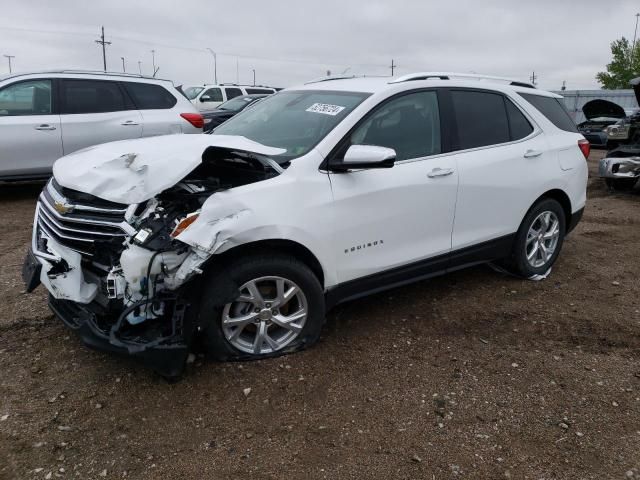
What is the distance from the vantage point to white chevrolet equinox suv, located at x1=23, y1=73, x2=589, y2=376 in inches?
112

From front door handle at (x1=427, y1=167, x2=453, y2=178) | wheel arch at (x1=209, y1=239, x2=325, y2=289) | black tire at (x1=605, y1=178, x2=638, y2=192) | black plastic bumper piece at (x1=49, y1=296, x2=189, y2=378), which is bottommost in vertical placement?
black plastic bumper piece at (x1=49, y1=296, x2=189, y2=378)

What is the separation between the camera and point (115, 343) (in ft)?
9.01

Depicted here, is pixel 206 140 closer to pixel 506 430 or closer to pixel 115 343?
pixel 115 343

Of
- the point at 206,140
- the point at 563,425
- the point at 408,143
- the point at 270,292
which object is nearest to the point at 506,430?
the point at 563,425

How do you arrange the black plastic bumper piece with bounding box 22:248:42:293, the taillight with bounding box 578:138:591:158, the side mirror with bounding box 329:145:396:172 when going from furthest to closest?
1. the taillight with bounding box 578:138:591:158
2. the side mirror with bounding box 329:145:396:172
3. the black plastic bumper piece with bounding box 22:248:42:293

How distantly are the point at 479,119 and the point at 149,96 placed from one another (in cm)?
561

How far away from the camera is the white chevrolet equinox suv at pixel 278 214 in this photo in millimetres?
2834

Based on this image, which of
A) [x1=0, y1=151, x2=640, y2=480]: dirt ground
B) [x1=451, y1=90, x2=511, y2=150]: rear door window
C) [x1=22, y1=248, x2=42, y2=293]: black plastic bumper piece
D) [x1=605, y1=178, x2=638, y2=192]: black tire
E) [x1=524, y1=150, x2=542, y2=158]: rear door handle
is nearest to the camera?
[x1=0, y1=151, x2=640, y2=480]: dirt ground

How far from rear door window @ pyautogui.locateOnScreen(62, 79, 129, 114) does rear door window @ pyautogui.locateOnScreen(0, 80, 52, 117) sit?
221 mm

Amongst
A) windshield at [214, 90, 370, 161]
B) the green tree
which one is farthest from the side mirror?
the green tree

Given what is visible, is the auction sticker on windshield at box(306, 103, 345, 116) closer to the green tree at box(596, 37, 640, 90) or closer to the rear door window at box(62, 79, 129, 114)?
the rear door window at box(62, 79, 129, 114)

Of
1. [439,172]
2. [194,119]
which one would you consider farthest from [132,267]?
[194,119]

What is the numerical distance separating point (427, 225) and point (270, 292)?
4.25 feet

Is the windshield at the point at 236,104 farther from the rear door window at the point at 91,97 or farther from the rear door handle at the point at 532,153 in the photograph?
the rear door handle at the point at 532,153
